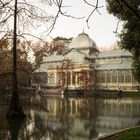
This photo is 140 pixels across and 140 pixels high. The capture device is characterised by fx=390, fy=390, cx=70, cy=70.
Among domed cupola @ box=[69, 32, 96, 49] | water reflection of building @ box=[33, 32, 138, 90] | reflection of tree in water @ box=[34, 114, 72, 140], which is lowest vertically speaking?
reflection of tree in water @ box=[34, 114, 72, 140]

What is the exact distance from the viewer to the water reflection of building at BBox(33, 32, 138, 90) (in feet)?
229

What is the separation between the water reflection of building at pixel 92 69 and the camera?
2746 inches

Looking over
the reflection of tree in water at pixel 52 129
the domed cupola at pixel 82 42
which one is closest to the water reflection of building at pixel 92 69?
the domed cupola at pixel 82 42

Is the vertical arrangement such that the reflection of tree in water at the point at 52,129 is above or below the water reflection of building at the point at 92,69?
below

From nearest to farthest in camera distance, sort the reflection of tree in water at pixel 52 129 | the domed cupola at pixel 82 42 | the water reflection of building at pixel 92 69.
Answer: the reflection of tree in water at pixel 52 129 → the water reflection of building at pixel 92 69 → the domed cupola at pixel 82 42

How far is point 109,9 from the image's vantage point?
86.1 feet

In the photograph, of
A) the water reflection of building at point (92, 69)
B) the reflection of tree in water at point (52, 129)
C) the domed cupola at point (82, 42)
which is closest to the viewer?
the reflection of tree in water at point (52, 129)

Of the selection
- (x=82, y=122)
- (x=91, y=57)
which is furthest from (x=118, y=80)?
(x=82, y=122)

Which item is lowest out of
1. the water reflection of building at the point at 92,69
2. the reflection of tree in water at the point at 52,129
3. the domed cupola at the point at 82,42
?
the reflection of tree in water at the point at 52,129

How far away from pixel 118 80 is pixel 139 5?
4757 centimetres

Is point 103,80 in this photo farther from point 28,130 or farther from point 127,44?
point 28,130

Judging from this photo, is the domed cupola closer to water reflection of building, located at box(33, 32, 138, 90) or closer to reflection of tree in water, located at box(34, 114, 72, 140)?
water reflection of building, located at box(33, 32, 138, 90)

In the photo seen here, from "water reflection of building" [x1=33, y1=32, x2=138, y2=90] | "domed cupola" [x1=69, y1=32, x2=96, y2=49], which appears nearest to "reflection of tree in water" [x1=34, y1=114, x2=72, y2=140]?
"water reflection of building" [x1=33, y1=32, x2=138, y2=90]

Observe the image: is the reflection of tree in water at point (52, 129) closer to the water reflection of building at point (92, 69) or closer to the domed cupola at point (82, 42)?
the water reflection of building at point (92, 69)
